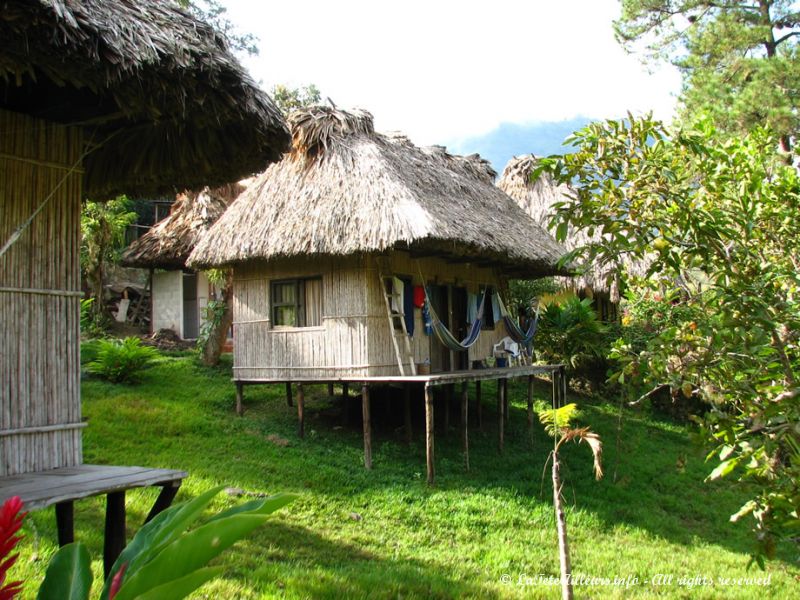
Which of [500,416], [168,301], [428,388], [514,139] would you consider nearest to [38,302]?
[428,388]

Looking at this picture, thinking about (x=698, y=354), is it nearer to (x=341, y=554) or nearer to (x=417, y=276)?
(x=341, y=554)

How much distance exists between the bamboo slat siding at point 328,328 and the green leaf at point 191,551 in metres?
8.51

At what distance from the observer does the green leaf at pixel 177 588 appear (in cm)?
107

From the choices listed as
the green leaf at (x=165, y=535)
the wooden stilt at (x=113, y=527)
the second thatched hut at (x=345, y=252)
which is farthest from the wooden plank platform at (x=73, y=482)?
the second thatched hut at (x=345, y=252)

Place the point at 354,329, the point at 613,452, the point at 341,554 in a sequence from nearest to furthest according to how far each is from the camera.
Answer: the point at 341,554
the point at 354,329
the point at 613,452

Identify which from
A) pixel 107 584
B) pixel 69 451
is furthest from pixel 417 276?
pixel 107 584

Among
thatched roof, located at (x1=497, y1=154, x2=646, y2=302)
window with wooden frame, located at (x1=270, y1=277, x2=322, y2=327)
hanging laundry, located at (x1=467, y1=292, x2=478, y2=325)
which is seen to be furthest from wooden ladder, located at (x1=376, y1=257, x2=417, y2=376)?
thatched roof, located at (x1=497, y1=154, x2=646, y2=302)

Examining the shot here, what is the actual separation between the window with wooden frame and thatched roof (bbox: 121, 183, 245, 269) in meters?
3.95

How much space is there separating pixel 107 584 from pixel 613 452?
11.3 meters

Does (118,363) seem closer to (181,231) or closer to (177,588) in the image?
(181,231)

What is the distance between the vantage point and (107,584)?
1.21 meters

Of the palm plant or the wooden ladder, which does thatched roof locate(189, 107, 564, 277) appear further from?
the palm plant

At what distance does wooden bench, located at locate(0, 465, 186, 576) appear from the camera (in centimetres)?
302

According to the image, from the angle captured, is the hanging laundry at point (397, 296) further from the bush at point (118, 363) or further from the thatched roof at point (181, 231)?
the thatched roof at point (181, 231)
